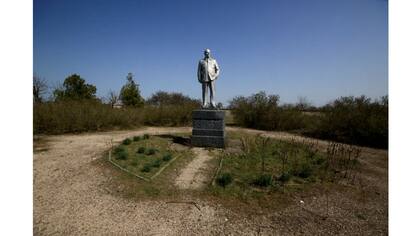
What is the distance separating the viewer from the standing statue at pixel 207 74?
8.14 m

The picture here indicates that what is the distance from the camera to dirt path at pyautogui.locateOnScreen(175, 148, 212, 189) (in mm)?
4707

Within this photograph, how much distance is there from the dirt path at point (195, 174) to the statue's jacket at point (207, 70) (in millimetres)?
2953

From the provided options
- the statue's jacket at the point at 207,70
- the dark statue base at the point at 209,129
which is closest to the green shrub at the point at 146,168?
the dark statue base at the point at 209,129

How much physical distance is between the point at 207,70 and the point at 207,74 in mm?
143

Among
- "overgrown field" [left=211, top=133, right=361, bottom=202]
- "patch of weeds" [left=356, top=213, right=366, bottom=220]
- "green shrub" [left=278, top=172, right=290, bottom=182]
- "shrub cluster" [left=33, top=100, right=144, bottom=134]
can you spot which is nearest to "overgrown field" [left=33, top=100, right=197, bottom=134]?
"shrub cluster" [left=33, top=100, right=144, bottom=134]

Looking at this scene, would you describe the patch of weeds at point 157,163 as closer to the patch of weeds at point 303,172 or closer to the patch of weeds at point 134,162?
the patch of weeds at point 134,162

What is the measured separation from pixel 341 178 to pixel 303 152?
7.56 feet

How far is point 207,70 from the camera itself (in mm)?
8125

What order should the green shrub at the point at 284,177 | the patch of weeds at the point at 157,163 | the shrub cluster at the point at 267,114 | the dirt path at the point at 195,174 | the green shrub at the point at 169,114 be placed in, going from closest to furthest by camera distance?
the dirt path at the point at 195,174 < the green shrub at the point at 284,177 < the patch of weeds at the point at 157,163 < the shrub cluster at the point at 267,114 < the green shrub at the point at 169,114

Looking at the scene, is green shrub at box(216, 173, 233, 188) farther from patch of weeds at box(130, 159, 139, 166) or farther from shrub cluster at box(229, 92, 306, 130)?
shrub cluster at box(229, 92, 306, 130)

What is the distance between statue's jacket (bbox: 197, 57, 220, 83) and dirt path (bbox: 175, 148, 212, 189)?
116 inches

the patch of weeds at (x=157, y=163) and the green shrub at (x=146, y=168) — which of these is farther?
the patch of weeds at (x=157, y=163)
